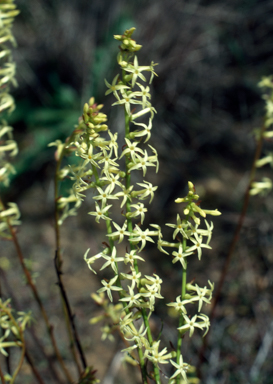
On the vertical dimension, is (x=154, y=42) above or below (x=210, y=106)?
above

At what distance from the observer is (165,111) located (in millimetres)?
4328

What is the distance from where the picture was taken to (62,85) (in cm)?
464

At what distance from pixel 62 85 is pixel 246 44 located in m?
2.53

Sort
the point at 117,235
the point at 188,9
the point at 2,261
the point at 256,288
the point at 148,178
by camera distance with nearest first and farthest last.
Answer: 1. the point at 117,235
2. the point at 256,288
3. the point at 2,261
4. the point at 148,178
5. the point at 188,9

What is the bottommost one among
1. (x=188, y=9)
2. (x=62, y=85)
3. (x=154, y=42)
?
(x=62, y=85)

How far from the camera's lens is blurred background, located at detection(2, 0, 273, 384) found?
325 cm

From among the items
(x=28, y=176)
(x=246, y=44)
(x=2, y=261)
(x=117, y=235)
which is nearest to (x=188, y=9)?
(x=246, y=44)

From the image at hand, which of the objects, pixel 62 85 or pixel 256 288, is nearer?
pixel 256 288

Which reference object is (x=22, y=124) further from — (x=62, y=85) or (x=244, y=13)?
(x=244, y=13)

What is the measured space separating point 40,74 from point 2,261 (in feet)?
9.07

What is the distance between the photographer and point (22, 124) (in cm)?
459

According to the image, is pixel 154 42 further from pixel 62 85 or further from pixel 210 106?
pixel 62 85

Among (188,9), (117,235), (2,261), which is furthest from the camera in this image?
(188,9)

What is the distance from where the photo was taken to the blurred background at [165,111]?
10.7 ft
